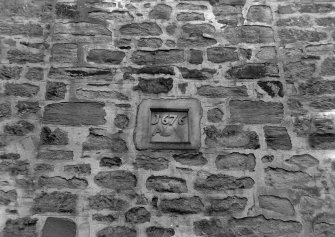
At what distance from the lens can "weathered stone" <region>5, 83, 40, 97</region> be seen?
2.96 meters

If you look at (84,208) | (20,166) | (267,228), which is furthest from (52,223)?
(267,228)

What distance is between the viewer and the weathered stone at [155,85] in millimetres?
3006

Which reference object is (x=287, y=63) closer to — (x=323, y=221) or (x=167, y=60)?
(x=167, y=60)

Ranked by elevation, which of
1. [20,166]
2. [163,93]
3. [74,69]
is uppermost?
[74,69]

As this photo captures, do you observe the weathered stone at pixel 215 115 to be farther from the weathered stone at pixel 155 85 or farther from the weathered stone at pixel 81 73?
the weathered stone at pixel 81 73

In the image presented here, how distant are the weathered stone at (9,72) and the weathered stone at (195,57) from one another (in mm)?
1213

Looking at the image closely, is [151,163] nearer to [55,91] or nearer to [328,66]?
[55,91]

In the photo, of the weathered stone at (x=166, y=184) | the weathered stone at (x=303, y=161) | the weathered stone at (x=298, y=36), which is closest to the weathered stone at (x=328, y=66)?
the weathered stone at (x=298, y=36)

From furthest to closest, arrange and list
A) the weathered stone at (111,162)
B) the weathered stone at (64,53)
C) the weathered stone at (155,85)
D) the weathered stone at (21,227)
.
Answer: the weathered stone at (64,53)
the weathered stone at (155,85)
the weathered stone at (111,162)
the weathered stone at (21,227)

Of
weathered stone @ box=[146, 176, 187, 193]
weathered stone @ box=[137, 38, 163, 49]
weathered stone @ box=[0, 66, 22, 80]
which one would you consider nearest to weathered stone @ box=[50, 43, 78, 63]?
weathered stone @ box=[0, 66, 22, 80]

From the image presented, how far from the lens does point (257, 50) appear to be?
3.21 m

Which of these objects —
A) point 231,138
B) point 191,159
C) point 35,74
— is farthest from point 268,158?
point 35,74

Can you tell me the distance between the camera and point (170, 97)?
298 centimetres

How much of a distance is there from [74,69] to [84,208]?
3.31ft
